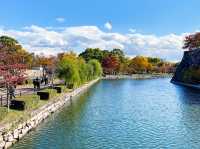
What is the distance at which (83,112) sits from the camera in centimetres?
3988

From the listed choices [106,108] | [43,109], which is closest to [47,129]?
[43,109]

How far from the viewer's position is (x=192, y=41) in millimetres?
143875

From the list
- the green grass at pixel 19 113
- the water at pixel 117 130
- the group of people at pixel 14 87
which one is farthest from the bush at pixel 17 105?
the group of people at pixel 14 87

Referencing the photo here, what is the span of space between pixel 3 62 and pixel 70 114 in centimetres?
925

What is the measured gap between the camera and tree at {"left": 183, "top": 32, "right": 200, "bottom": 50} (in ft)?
463

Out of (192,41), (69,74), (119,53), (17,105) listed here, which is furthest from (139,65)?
(17,105)

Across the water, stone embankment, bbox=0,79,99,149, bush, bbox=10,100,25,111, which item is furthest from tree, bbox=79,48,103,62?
bush, bbox=10,100,25,111

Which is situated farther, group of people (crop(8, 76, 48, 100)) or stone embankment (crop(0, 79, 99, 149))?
group of people (crop(8, 76, 48, 100))

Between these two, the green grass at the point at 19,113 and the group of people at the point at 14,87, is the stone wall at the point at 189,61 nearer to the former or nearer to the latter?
the group of people at the point at 14,87

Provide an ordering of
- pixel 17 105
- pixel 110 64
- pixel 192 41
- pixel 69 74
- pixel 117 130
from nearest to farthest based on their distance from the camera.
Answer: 1. pixel 117 130
2. pixel 17 105
3. pixel 69 74
4. pixel 192 41
5. pixel 110 64

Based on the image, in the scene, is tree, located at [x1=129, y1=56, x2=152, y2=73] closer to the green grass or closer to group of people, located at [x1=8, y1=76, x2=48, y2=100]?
group of people, located at [x1=8, y1=76, x2=48, y2=100]

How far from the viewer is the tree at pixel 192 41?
141000 mm

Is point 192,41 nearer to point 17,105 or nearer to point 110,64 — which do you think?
point 110,64

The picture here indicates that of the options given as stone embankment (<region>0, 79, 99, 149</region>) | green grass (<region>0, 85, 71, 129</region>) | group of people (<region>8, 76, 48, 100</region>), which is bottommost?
stone embankment (<region>0, 79, 99, 149</region>)
